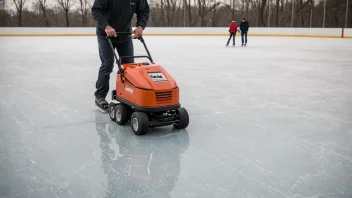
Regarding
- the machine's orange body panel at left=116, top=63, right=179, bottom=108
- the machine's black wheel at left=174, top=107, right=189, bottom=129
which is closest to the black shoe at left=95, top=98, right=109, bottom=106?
the machine's orange body panel at left=116, top=63, right=179, bottom=108

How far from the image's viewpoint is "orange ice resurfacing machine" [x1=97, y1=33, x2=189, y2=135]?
9.57 ft

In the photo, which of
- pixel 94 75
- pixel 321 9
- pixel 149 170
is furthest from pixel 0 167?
pixel 321 9

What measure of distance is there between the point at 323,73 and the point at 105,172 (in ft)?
18.3

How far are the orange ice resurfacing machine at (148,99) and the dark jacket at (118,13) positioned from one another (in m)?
0.53

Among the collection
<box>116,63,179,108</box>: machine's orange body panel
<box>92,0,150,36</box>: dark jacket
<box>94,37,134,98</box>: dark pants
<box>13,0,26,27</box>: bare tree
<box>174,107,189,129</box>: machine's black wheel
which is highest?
<box>13,0,26,27</box>: bare tree

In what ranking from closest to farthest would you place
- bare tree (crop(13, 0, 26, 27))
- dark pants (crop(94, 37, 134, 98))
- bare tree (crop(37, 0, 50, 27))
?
dark pants (crop(94, 37, 134, 98)) → bare tree (crop(13, 0, 26, 27)) → bare tree (crop(37, 0, 50, 27))

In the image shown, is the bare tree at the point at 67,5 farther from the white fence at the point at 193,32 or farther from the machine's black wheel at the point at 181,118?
the machine's black wheel at the point at 181,118

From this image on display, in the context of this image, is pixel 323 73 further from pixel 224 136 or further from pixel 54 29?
pixel 54 29

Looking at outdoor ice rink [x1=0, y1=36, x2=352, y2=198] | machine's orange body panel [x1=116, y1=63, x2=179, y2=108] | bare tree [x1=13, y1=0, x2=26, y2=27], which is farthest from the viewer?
bare tree [x1=13, y1=0, x2=26, y2=27]

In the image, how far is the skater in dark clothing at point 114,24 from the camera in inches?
136

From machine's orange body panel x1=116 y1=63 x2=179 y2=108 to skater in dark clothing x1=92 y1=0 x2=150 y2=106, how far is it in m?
0.54

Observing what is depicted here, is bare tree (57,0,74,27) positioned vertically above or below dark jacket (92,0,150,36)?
above

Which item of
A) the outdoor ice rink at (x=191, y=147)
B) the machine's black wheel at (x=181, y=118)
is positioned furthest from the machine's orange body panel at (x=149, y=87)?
the outdoor ice rink at (x=191, y=147)

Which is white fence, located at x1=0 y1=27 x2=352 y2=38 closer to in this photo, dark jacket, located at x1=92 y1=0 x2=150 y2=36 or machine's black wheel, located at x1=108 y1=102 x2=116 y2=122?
Answer: dark jacket, located at x1=92 y1=0 x2=150 y2=36
